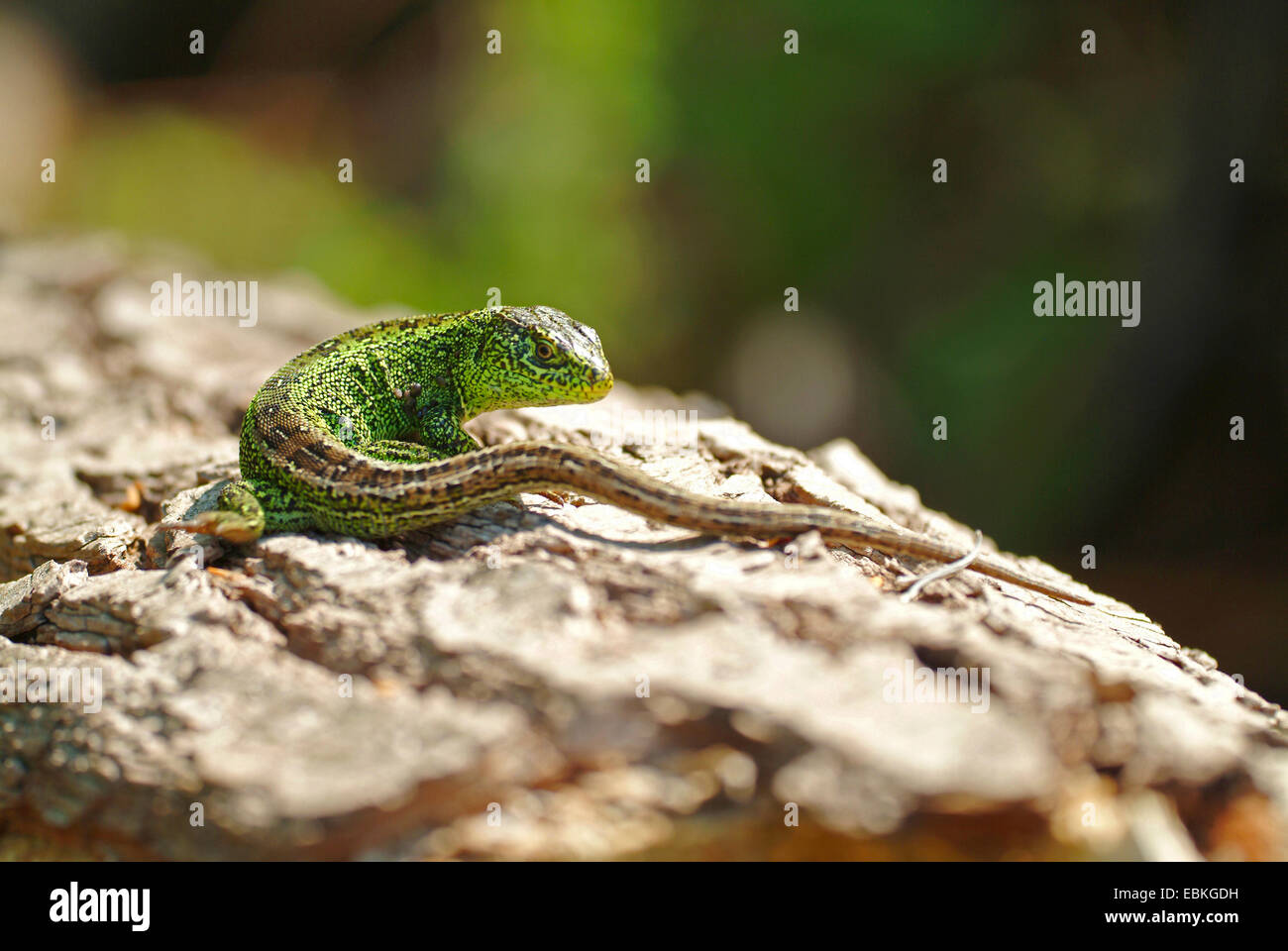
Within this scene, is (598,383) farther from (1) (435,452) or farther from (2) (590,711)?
(2) (590,711)

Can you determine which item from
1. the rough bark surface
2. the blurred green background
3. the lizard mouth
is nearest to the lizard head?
the lizard mouth

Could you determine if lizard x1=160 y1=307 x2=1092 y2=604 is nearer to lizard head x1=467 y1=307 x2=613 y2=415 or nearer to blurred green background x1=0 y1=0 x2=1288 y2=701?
lizard head x1=467 y1=307 x2=613 y2=415

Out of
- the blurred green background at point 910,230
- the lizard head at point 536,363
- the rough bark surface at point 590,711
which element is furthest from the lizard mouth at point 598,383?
the blurred green background at point 910,230

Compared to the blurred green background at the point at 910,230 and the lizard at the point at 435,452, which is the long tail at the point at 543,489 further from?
the blurred green background at the point at 910,230

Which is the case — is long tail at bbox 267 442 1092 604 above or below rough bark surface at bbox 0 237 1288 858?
above

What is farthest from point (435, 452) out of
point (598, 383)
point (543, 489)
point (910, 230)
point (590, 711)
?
point (910, 230)

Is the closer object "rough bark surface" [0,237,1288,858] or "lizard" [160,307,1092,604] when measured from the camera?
"rough bark surface" [0,237,1288,858]
